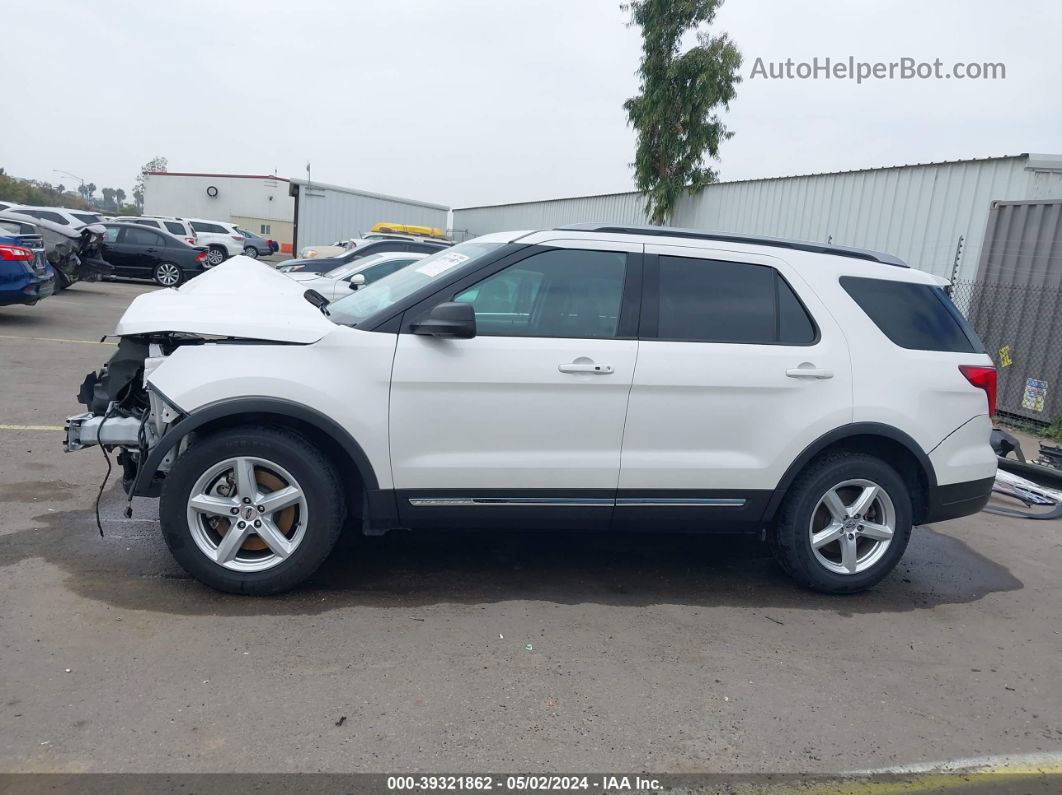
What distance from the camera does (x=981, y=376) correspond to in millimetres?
4848

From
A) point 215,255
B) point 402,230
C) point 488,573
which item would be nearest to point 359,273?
point 488,573

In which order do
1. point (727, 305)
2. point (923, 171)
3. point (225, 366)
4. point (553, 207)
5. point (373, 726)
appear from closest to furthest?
point (373, 726)
point (225, 366)
point (727, 305)
point (923, 171)
point (553, 207)

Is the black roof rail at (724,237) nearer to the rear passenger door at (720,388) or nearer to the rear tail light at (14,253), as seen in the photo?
the rear passenger door at (720,388)

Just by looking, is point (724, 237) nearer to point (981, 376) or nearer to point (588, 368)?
point (588, 368)

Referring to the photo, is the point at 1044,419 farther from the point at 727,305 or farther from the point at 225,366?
the point at 225,366

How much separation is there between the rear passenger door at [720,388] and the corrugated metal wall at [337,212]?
29.8 meters

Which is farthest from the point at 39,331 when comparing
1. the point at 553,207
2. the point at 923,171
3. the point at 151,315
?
the point at 553,207

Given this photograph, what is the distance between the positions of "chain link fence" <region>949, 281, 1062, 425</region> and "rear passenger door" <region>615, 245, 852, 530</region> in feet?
23.3

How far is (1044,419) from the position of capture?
10211mm

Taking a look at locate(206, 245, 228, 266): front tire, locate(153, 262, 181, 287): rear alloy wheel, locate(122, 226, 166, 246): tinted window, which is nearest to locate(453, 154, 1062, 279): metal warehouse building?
locate(153, 262, 181, 287): rear alloy wheel

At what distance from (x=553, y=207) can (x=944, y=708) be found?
2474 centimetres

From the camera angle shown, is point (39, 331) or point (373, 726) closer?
point (373, 726)

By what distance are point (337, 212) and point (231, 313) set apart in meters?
31.0

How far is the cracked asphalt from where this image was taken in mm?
3115
